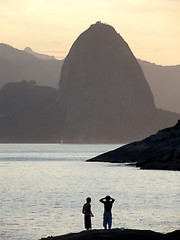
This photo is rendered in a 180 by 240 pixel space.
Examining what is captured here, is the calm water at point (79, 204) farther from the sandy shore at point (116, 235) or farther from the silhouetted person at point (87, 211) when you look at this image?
the sandy shore at point (116, 235)

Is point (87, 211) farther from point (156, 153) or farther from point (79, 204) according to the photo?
point (156, 153)

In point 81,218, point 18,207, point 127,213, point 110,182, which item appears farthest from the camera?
point 110,182

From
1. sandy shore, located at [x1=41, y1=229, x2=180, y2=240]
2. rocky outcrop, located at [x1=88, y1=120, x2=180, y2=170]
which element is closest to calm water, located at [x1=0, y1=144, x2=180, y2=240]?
sandy shore, located at [x1=41, y1=229, x2=180, y2=240]

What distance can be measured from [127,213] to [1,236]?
16.9m

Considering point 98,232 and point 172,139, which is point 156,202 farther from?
point 172,139

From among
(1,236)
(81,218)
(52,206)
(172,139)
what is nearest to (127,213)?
(81,218)

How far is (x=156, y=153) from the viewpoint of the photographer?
15138 cm

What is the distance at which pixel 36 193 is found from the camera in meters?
89.3

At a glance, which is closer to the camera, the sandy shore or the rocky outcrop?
the sandy shore

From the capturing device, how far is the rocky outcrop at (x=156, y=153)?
133750 millimetres

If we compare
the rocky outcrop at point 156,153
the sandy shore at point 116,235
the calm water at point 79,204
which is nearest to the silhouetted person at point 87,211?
the sandy shore at point 116,235

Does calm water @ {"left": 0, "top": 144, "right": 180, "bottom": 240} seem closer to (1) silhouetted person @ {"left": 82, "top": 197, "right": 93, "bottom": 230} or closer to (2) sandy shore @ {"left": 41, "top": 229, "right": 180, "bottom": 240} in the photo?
(1) silhouetted person @ {"left": 82, "top": 197, "right": 93, "bottom": 230}

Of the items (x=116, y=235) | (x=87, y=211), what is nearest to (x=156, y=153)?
(x=87, y=211)

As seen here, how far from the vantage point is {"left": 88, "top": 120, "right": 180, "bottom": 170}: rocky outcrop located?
134 meters
